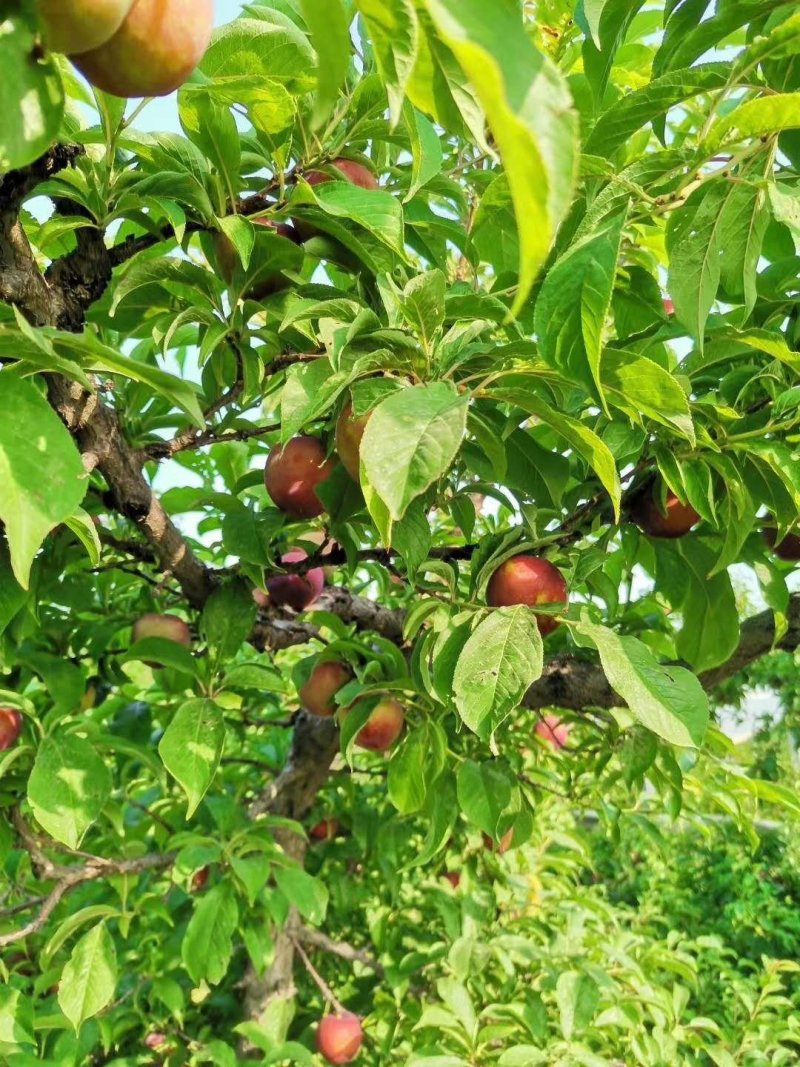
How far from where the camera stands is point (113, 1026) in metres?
1.46

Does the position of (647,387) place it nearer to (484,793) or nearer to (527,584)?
(527,584)

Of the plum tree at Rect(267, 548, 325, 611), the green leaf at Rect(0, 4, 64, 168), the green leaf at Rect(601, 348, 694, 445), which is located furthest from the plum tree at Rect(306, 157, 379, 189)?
the plum tree at Rect(267, 548, 325, 611)

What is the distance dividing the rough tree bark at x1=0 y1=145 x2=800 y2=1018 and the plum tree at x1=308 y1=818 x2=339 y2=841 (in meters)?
Answer: 0.19

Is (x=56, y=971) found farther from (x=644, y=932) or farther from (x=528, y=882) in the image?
(x=644, y=932)

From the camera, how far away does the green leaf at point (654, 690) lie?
68 centimetres

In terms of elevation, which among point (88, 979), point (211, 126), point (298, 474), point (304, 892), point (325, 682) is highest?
point (211, 126)

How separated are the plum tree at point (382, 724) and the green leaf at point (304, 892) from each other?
0.86ft

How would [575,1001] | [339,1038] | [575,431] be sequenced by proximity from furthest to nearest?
[339,1038] → [575,1001] → [575,431]

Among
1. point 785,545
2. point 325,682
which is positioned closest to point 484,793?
point 325,682

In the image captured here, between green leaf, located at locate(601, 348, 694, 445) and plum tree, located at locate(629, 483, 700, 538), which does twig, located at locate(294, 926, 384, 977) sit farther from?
green leaf, located at locate(601, 348, 694, 445)

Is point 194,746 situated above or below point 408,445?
below

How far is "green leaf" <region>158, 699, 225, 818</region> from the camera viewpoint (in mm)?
870

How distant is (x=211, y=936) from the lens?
1.15 metres

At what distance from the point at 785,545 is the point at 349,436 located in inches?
25.9
